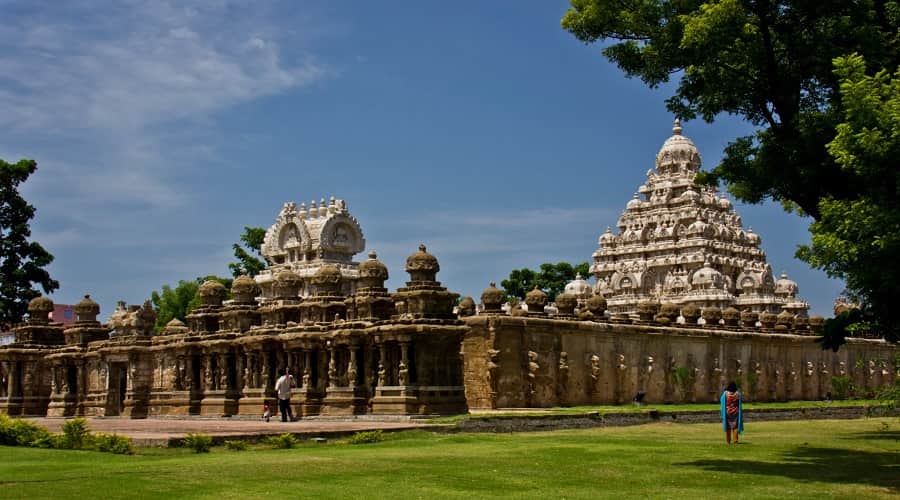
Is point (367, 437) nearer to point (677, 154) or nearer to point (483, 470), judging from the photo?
point (483, 470)

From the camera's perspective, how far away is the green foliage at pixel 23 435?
71.9ft

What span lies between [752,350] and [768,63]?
92.1ft

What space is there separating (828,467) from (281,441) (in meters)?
9.61

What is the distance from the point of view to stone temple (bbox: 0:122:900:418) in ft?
94.7

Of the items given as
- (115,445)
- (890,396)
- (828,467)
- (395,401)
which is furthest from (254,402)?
(828,467)

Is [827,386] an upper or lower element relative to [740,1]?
lower

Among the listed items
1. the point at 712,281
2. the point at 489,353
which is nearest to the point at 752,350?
the point at 489,353

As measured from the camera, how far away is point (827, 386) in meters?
50.7

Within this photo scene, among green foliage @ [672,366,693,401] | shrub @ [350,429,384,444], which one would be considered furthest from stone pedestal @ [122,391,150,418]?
shrub @ [350,429,384,444]

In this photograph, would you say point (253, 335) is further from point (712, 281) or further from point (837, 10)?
point (712, 281)

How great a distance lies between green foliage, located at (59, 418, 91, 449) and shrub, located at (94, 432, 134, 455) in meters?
0.92

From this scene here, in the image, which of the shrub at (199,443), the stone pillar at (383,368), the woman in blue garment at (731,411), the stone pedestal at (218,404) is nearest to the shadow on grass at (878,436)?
the woman in blue garment at (731,411)

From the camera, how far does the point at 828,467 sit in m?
17.4

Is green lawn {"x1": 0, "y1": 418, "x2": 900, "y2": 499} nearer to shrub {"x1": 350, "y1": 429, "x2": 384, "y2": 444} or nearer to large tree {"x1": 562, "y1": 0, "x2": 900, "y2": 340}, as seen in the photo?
shrub {"x1": 350, "y1": 429, "x2": 384, "y2": 444}
